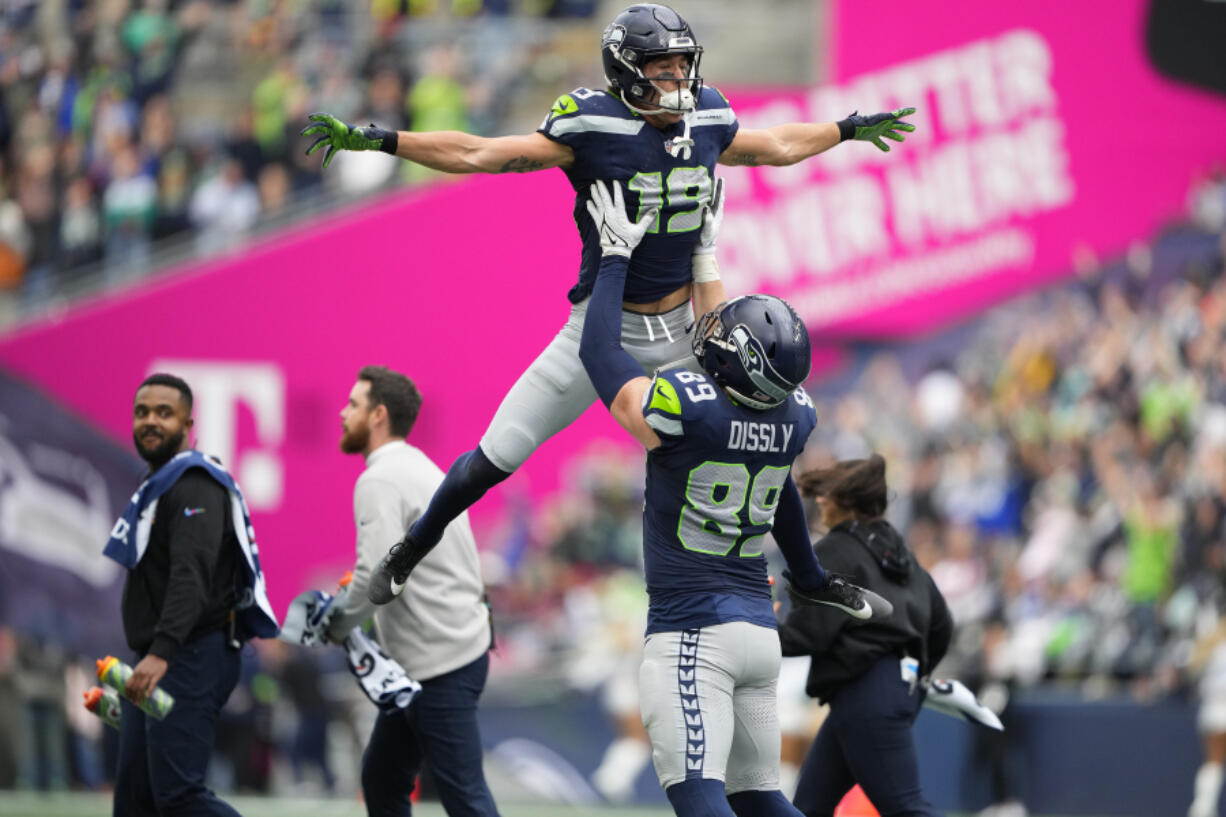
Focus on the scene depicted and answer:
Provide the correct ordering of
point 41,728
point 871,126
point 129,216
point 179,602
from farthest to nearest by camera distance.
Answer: point 129,216 → point 41,728 → point 871,126 → point 179,602

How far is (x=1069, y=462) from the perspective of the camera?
→ 1551 cm

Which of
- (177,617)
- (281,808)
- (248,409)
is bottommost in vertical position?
(281,808)

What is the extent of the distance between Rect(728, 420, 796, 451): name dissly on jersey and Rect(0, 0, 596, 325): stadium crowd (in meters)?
12.3

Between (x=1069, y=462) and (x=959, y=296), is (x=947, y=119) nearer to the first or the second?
(x=959, y=296)

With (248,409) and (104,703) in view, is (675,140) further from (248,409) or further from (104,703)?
(248,409)

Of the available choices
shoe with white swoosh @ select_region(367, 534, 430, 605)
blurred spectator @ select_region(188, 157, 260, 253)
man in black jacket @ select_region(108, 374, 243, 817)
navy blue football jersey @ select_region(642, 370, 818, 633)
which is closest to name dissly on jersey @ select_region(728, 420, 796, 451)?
navy blue football jersey @ select_region(642, 370, 818, 633)

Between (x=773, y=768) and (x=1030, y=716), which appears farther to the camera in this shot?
(x=1030, y=716)

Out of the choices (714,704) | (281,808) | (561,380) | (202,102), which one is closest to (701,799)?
(714,704)

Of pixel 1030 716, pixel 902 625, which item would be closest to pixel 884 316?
pixel 1030 716

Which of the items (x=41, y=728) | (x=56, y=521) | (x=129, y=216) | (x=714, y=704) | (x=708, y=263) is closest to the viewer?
(x=714, y=704)

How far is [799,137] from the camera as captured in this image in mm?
6434

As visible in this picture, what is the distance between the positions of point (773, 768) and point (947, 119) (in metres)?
13.6

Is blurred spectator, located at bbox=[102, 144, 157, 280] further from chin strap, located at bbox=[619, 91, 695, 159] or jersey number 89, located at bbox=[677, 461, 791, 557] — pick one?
jersey number 89, located at bbox=[677, 461, 791, 557]

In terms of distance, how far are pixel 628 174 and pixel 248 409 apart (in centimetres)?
1141
